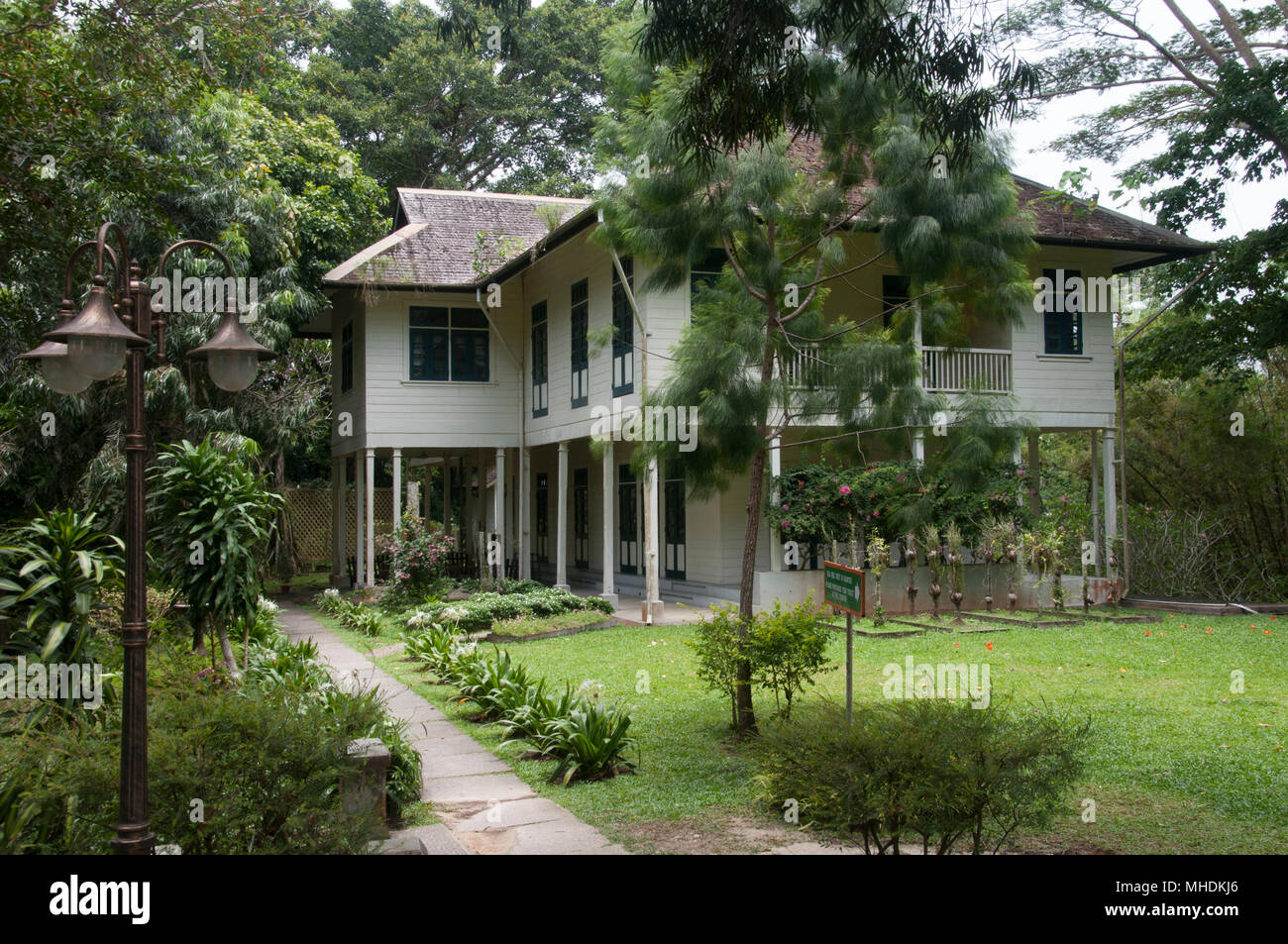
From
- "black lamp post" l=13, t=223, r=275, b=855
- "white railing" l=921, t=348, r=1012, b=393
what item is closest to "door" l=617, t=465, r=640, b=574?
"white railing" l=921, t=348, r=1012, b=393

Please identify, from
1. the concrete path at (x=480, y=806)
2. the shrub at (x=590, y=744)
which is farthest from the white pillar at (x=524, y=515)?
the shrub at (x=590, y=744)

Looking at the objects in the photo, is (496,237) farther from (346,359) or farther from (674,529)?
(674,529)

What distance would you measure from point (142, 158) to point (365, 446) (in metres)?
10.0

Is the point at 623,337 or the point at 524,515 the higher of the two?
the point at 623,337

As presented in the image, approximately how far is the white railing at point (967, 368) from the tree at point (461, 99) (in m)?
17.2

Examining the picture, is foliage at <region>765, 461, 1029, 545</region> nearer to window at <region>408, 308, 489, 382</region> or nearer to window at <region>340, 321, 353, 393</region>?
window at <region>408, 308, 489, 382</region>

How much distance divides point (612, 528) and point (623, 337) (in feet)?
14.5

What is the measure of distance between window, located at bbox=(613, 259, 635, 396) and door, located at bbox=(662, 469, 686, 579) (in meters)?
3.34

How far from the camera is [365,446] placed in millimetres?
20672

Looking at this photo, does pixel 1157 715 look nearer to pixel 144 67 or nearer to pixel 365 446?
pixel 144 67

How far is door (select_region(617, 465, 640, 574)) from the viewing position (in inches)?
852

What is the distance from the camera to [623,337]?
1691 centimetres

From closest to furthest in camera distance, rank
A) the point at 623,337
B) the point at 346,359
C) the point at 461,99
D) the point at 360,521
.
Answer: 1. the point at 623,337
2. the point at 360,521
3. the point at 346,359
4. the point at 461,99

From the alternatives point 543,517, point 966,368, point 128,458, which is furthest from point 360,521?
point 128,458
